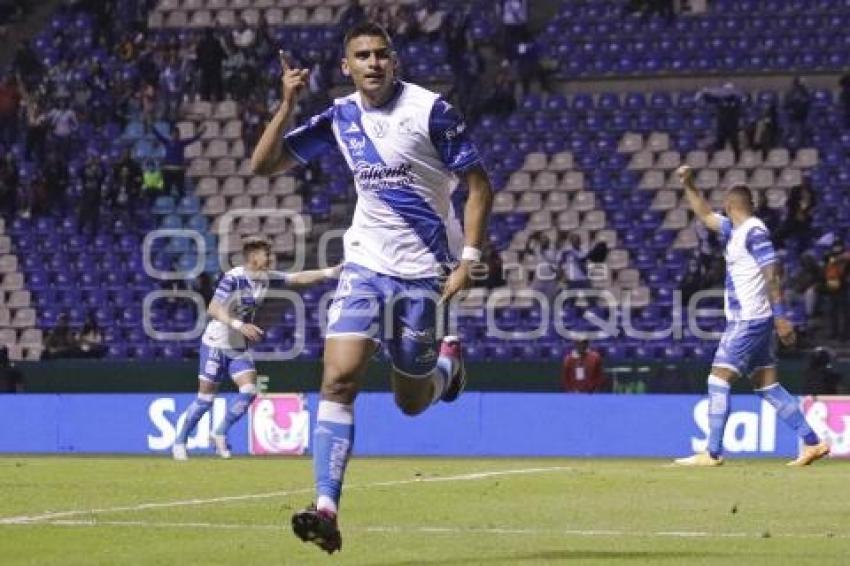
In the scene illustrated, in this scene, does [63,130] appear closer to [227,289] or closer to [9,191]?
[9,191]

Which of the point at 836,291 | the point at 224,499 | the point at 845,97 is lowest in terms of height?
the point at 224,499

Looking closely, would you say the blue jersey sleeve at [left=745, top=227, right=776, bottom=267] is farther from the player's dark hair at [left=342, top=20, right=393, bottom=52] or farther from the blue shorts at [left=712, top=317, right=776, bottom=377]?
the player's dark hair at [left=342, top=20, right=393, bottom=52]

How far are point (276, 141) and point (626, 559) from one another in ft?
10.1

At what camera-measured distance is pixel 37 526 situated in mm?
11539

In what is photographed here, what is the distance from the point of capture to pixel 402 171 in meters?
11.0

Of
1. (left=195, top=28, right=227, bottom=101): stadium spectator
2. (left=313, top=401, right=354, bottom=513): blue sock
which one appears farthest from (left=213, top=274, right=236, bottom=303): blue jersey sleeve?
(left=195, top=28, right=227, bottom=101): stadium spectator

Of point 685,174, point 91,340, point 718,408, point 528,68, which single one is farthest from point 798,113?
point 685,174

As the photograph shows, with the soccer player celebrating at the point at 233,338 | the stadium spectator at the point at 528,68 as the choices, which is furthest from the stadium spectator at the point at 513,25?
the soccer player celebrating at the point at 233,338

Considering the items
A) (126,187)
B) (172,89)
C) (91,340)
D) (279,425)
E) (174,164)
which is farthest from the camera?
(172,89)

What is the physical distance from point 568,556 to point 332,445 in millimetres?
1366

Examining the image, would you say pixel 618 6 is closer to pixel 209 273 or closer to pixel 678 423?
pixel 209 273

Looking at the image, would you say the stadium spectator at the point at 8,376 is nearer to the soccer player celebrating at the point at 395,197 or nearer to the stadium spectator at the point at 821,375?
the stadium spectator at the point at 821,375

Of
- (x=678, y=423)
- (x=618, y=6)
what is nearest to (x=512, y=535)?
(x=678, y=423)

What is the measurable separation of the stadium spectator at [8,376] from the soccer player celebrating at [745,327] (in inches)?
599
